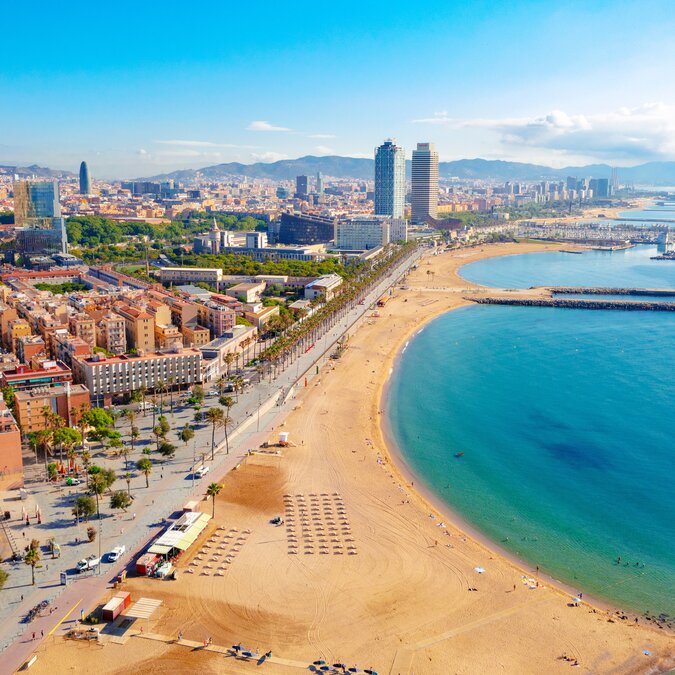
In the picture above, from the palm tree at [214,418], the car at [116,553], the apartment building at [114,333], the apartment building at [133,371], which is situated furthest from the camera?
the apartment building at [114,333]

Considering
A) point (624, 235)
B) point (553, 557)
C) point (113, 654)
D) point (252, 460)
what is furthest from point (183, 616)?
point (624, 235)

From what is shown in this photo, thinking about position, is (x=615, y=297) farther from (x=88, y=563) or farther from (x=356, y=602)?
(x=88, y=563)

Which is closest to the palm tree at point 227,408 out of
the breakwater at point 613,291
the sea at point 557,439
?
the sea at point 557,439

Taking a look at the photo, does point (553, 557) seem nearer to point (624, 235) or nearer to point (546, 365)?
point (546, 365)

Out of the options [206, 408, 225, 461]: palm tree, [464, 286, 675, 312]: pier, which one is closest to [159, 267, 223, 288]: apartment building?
[464, 286, 675, 312]: pier

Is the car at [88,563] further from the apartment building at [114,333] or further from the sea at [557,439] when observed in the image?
the apartment building at [114,333]

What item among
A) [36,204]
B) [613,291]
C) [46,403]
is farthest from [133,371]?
[36,204]
